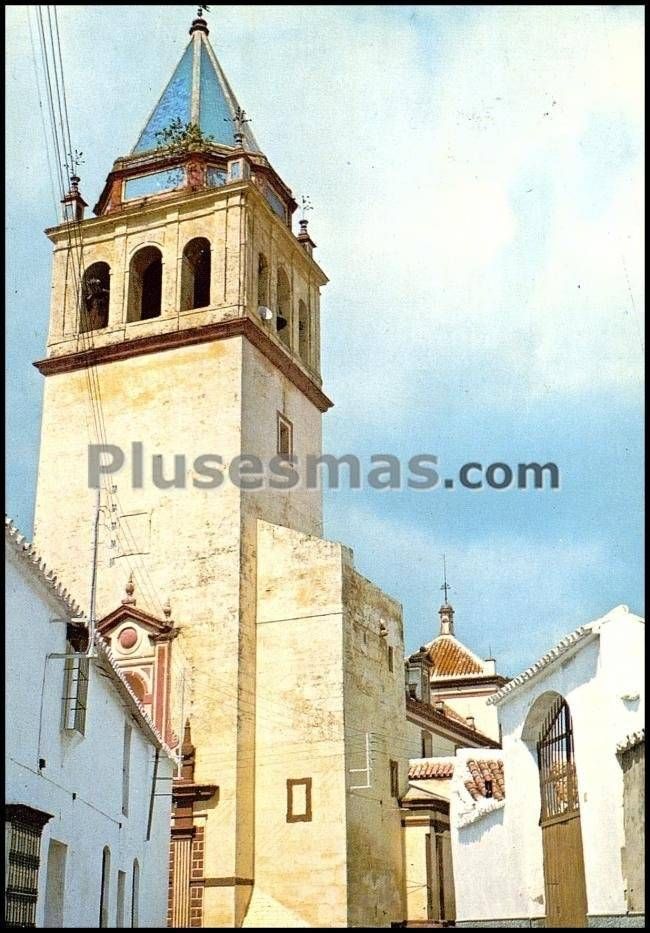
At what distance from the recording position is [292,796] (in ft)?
72.3

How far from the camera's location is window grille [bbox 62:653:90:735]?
14734mm

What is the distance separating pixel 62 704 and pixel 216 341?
12659 mm

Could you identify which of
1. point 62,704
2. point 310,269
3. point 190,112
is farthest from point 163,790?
point 190,112

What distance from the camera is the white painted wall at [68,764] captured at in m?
13.0

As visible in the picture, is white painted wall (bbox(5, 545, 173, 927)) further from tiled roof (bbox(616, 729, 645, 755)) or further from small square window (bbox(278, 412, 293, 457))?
small square window (bbox(278, 412, 293, 457))

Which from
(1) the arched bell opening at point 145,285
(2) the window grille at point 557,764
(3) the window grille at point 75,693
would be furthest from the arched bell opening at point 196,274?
(2) the window grille at point 557,764

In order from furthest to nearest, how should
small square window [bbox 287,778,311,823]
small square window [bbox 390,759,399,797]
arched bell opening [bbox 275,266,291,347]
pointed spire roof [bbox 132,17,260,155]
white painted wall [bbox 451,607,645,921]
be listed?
pointed spire roof [bbox 132,17,260,155]
arched bell opening [bbox 275,266,291,347]
small square window [bbox 390,759,399,797]
small square window [bbox 287,778,311,823]
white painted wall [bbox 451,607,645,921]

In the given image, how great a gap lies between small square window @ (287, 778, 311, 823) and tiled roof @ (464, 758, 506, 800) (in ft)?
11.4

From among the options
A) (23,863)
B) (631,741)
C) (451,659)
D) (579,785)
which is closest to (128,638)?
(23,863)

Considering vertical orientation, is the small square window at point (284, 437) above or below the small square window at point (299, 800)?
above

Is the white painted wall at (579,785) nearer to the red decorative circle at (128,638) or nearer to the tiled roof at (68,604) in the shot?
the tiled roof at (68,604)

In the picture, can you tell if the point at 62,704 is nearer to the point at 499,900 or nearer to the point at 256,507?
the point at 499,900

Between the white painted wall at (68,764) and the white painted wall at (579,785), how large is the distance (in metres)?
5.77

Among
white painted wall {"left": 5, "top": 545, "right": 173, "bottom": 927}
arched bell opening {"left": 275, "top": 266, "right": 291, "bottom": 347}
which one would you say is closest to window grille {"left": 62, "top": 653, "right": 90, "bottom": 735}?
white painted wall {"left": 5, "top": 545, "right": 173, "bottom": 927}
